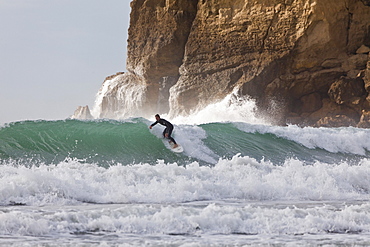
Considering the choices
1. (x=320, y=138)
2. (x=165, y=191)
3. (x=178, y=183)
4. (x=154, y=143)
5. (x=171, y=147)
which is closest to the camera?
(x=165, y=191)

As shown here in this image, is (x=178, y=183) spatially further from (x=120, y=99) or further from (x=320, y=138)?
(x=120, y=99)

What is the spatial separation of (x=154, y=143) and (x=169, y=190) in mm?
5012

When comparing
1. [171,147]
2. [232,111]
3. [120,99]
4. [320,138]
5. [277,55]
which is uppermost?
[277,55]

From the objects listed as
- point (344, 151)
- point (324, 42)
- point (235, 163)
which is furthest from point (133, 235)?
point (324, 42)

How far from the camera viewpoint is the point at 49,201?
7141 mm

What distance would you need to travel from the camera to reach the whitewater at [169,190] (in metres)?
5.51

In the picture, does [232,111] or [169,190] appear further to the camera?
[232,111]

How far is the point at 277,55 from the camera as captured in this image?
90.1ft

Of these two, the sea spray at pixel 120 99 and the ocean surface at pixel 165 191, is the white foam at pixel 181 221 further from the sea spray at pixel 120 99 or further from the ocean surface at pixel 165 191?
the sea spray at pixel 120 99

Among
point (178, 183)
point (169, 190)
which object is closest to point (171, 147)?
point (178, 183)

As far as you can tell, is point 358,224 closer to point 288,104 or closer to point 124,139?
point 124,139

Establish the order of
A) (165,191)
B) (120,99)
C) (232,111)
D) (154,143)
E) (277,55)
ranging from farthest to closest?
(120,99)
(232,111)
(277,55)
(154,143)
(165,191)

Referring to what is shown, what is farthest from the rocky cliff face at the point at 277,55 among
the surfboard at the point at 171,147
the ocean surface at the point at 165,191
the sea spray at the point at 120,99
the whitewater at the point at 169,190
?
the surfboard at the point at 171,147

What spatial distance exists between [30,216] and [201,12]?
26.0m
